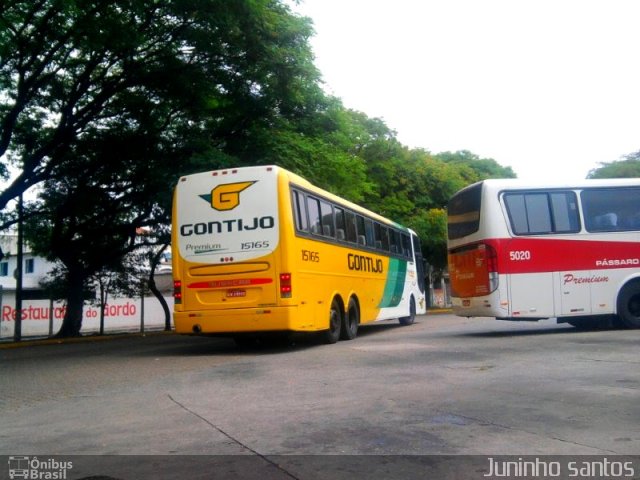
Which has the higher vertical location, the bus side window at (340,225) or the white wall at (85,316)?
the bus side window at (340,225)

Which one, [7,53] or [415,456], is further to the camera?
[7,53]

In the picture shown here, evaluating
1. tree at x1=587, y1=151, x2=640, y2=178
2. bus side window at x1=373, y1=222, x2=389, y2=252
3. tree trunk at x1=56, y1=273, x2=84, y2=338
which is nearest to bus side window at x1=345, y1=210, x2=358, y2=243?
bus side window at x1=373, y1=222, x2=389, y2=252

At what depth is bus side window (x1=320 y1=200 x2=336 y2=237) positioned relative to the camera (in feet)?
48.2

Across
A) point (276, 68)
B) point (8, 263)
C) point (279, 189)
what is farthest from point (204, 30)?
point (8, 263)

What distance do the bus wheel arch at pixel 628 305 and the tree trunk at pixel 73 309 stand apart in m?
18.5

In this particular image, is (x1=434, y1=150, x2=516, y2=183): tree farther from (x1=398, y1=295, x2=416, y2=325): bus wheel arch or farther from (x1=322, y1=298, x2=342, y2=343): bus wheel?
(x1=322, y1=298, x2=342, y2=343): bus wheel

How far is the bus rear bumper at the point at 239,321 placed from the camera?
12664 mm

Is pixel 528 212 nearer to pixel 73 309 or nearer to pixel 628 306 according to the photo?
pixel 628 306

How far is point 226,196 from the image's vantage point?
13219 millimetres

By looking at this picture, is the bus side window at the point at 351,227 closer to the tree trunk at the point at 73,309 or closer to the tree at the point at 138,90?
the tree at the point at 138,90

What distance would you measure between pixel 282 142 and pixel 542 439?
13.2 m

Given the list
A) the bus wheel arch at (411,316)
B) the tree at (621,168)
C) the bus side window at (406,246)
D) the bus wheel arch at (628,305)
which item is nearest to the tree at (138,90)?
the bus side window at (406,246)

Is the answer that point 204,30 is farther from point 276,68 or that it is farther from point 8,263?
point 8,263

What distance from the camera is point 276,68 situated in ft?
56.6
